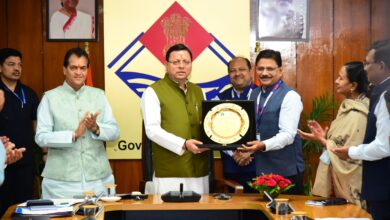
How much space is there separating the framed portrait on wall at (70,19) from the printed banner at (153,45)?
31cm

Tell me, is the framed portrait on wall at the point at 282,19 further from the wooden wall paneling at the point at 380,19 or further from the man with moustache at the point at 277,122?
the man with moustache at the point at 277,122

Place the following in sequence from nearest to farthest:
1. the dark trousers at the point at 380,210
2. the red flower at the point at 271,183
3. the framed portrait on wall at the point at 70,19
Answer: the dark trousers at the point at 380,210 < the red flower at the point at 271,183 < the framed portrait on wall at the point at 70,19

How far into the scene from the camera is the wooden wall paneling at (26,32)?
5.69m

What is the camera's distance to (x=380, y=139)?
3111mm

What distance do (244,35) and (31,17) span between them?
2.03m

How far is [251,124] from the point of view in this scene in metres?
4.04

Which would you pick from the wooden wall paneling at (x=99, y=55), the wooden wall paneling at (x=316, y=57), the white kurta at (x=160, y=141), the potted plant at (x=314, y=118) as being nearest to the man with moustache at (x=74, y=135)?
the white kurta at (x=160, y=141)

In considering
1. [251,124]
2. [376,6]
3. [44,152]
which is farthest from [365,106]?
[44,152]

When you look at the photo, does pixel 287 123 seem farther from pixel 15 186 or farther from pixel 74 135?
pixel 15 186

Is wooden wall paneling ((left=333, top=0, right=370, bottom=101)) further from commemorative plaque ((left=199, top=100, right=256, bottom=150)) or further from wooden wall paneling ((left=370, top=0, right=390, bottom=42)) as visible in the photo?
commemorative plaque ((left=199, top=100, right=256, bottom=150))

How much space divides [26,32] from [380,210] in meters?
3.81

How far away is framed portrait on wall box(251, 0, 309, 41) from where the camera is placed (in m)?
5.76

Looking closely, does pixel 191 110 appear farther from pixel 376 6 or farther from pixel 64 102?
pixel 376 6

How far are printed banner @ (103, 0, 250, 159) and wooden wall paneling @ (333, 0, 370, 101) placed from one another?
98 cm
